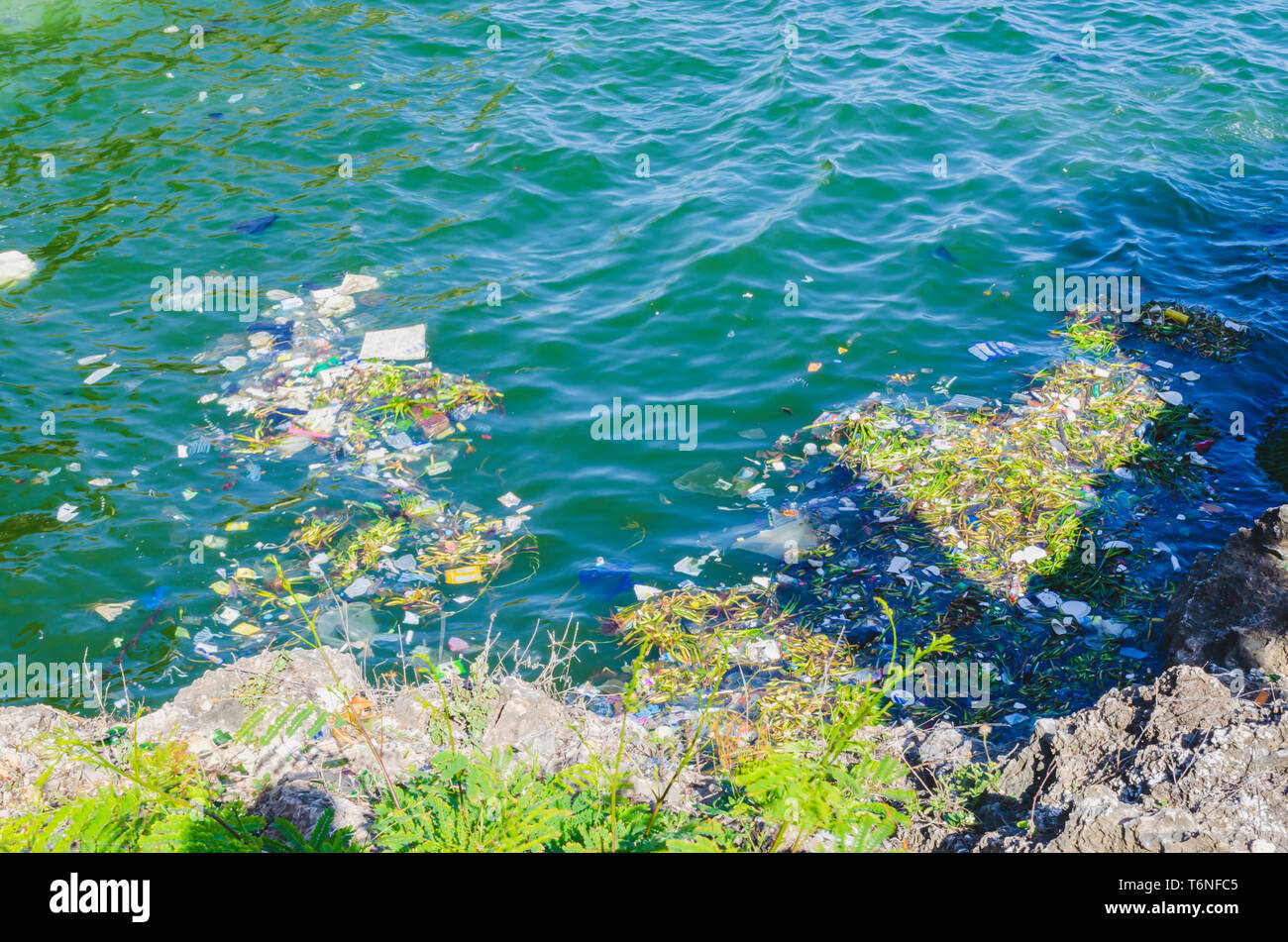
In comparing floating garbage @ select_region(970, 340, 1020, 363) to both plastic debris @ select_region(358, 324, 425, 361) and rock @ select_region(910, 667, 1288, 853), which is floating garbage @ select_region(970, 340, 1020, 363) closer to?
rock @ select_region(910, 667, 1288, 853)

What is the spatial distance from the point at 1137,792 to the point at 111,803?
366cm

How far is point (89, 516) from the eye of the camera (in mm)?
6105

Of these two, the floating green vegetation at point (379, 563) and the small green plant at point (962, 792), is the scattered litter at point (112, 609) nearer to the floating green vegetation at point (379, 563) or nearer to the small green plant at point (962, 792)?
the floating green vegetation at point (379, 563)

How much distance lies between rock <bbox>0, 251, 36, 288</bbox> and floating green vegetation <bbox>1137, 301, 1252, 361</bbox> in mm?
10273

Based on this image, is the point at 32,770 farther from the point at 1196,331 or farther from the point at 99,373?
the point at 1196,331

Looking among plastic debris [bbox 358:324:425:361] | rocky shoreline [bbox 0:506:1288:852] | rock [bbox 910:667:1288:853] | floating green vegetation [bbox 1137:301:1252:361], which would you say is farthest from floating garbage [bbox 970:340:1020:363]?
plastic debris [bbox 358:324:425:361]

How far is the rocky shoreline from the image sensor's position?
3164 millimetres

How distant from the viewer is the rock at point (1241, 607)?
418cm

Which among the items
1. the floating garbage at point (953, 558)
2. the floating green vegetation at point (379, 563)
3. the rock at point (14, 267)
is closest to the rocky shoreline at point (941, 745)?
the floating garbage at point (953, 558)

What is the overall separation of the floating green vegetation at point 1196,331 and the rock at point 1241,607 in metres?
3.47

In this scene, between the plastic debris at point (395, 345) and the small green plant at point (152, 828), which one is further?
the plastic debris at point (395, 345)

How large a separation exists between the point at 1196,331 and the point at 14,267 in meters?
10.8

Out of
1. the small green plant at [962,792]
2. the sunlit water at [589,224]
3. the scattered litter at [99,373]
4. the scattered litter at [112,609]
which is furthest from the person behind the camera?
the scattered litter at [99,373]
